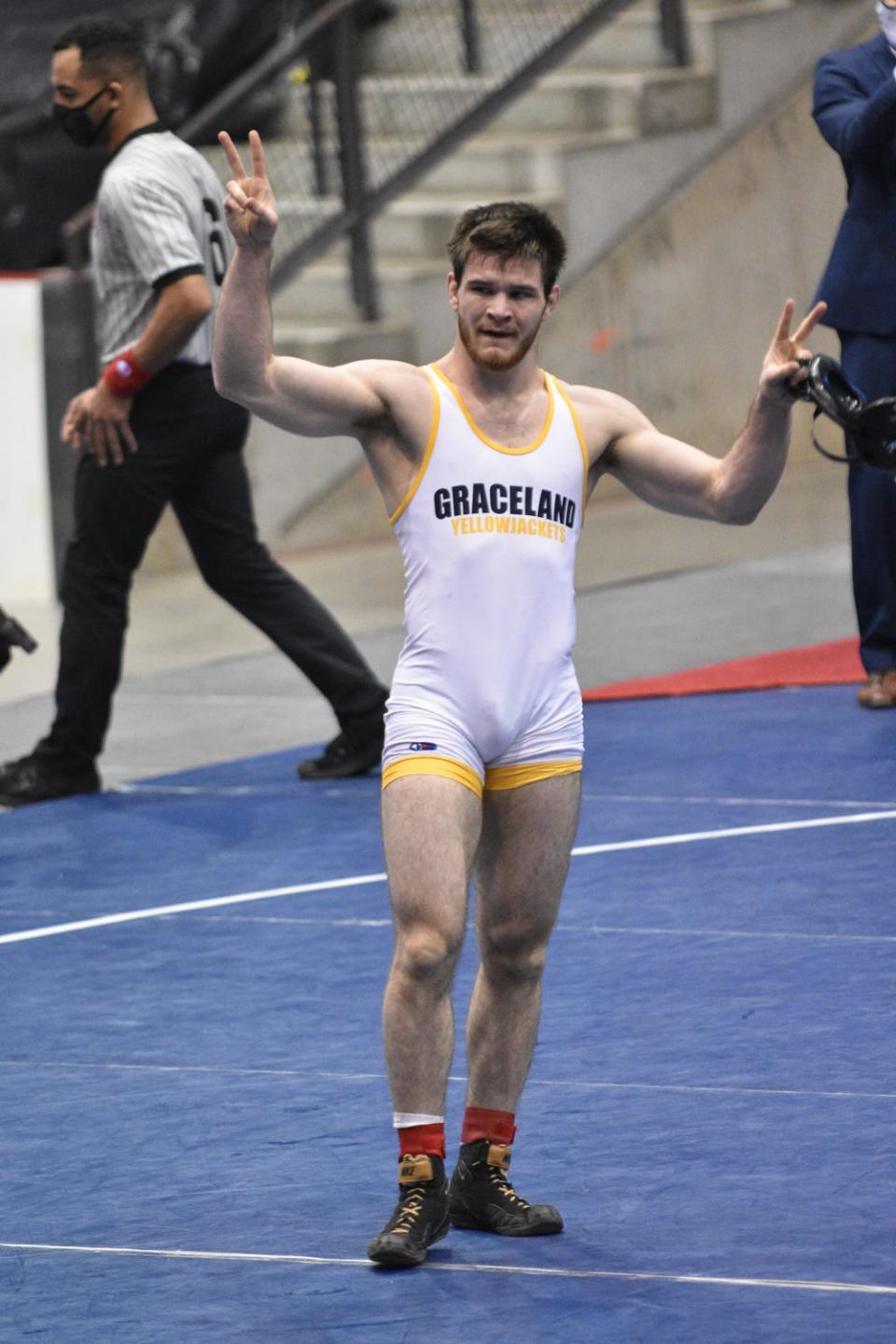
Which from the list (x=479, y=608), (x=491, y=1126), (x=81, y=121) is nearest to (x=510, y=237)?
(x=479, y=608)

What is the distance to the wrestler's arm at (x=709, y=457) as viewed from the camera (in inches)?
181

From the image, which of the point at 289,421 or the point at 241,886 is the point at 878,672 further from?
the point at 289,421

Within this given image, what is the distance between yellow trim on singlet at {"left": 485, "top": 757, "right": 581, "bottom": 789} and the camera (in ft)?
15.2

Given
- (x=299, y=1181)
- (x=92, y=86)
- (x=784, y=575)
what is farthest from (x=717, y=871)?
(x=784, y=575)

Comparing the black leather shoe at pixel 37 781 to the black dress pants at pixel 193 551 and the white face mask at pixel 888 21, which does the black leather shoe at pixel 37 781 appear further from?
the white face mask at pixel 888 21

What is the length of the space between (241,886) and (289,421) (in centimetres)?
284

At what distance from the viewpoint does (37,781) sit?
842 cm

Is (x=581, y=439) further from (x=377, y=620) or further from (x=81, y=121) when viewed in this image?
(x=377, y=620)

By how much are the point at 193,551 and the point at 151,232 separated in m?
1.14

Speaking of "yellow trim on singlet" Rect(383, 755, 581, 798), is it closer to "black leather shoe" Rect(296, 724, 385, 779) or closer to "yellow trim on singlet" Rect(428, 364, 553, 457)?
"yellow trim on singlet" Rect(428, 364, 553, 457)

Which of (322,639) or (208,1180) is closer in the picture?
(208,1180)

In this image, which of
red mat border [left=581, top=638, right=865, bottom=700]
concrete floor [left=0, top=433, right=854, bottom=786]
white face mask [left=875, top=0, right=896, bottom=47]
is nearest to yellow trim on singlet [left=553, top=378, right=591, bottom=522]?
white face mask [left=875, top=0, right=896, bottom=47]

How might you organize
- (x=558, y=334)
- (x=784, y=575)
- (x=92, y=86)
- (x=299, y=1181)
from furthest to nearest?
1. (x=558, y=334)
2. (x=784, y=575)
3. (x=92, y=86)
4. (x=299, y=1181)

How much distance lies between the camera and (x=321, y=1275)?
4.38 metres
